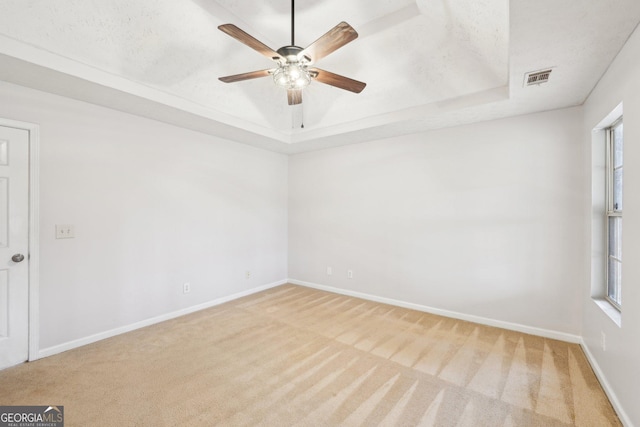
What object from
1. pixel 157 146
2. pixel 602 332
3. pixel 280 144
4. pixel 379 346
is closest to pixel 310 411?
pixel 379 346

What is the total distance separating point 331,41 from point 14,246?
3.21m

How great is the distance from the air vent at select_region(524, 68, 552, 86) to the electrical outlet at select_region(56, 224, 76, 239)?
4.41m

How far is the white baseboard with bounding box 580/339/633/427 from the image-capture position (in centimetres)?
177

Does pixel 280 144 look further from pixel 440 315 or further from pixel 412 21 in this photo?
pixel 440 315

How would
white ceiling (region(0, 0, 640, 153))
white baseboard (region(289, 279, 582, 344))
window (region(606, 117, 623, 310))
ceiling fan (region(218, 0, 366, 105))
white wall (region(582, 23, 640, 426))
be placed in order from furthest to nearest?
white baseboard (region(289, 279, 582, 344))
window (region(606, 117, 623, 310))
white ceiling (region(0, 0, 640, 153))
ceiling fan (region(218, 0, 366, 105))
white wall (region(582, 23, 640, 426))

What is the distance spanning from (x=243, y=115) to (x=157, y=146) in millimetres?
1135

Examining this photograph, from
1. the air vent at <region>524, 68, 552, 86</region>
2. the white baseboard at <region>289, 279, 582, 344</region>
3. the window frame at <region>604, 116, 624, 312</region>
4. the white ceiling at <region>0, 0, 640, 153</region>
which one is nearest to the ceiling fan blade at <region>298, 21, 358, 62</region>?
the white ceiling at <region>0, 0, 640, 153</region>

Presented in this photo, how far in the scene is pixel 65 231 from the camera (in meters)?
2.75

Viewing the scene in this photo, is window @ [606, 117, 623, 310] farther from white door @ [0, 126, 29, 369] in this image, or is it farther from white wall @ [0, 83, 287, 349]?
white door @ [0, 126, 29, 369]

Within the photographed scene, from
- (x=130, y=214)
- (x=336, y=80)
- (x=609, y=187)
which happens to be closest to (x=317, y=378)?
(x=336, y=80)

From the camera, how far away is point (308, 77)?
2.25 m

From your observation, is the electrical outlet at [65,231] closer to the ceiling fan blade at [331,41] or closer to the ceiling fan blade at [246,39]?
the ceiling fan blade at [246,39]

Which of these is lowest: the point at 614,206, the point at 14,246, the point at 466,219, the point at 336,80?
the point at 14,246

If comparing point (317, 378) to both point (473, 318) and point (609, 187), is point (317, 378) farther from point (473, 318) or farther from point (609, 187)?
point (609, 187)
